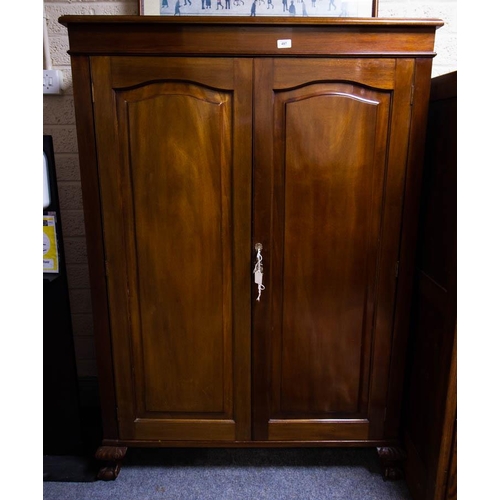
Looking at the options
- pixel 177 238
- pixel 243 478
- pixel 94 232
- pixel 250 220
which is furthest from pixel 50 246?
pixel 243 478

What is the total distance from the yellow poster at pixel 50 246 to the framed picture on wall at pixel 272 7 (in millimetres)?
847

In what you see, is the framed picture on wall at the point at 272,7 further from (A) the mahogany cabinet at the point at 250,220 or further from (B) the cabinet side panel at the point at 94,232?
(B) the cabinet side panel at the point at 94,232

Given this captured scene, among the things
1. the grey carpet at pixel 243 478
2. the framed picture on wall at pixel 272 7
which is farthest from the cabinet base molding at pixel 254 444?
the framed picture on wall at pixel 272 7

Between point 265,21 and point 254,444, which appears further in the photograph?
point 254,444

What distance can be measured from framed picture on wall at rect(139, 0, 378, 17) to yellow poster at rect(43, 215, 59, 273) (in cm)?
85

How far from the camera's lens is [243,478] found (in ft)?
4.79

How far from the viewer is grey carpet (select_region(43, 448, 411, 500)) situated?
1396 millimetres

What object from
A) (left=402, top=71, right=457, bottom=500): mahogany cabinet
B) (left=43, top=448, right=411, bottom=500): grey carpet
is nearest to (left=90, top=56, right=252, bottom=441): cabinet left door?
(left=43, top=448, right=411, bottom=500): grey carpet

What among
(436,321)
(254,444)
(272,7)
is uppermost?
(272,7)

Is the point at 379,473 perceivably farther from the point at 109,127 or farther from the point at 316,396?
the point at 109,127

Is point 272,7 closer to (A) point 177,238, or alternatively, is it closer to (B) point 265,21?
(B) point 265,21

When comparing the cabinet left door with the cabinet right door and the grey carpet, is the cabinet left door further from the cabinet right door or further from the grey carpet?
the grey carpet

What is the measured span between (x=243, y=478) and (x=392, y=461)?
1.74ft

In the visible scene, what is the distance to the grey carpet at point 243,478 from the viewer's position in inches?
54.9
